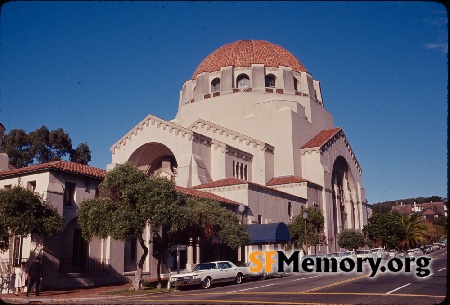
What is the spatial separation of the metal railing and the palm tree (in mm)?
60481

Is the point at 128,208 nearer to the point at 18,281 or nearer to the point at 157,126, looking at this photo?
the point at 18,281

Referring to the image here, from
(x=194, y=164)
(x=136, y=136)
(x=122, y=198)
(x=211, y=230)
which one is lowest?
(x=211, y=230)

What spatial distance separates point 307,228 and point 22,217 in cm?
2745

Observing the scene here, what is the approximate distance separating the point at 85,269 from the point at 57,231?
4.08m

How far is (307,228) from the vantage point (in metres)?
41.8

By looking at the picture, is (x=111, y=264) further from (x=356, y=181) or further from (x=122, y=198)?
(x=356, y=181)

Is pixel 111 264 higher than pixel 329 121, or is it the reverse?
pixel 329 121

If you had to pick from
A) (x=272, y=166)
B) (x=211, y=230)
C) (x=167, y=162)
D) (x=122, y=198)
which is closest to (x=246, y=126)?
(x=272, y=166)

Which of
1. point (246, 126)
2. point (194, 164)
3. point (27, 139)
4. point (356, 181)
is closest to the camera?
point (194, 164)

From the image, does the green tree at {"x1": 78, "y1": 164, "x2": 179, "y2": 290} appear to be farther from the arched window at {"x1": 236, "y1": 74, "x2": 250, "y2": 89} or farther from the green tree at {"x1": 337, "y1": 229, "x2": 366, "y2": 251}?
the arched window at {"x1": 236, "y1": 74, "x2": 250, "y2": 89}

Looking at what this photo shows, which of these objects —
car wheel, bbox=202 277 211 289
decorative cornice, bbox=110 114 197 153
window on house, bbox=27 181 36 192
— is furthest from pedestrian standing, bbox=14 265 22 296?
decorative cornice, bbox=110 114 197 153

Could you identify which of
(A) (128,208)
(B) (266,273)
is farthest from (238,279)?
(A) (128,208)

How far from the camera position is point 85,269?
2558 cm

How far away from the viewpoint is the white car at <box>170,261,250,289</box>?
75.2ft
